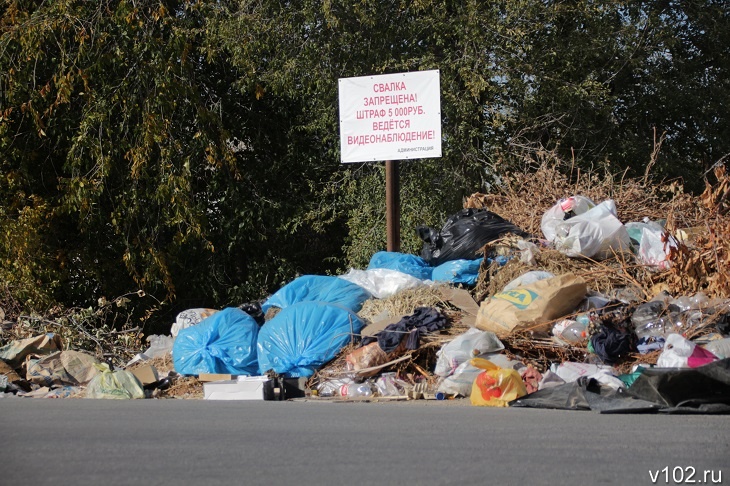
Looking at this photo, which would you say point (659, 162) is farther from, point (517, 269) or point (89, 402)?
point (89, 402)

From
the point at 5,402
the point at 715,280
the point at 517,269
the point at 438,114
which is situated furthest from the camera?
the point at 438,114

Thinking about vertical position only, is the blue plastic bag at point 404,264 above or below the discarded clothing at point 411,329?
above

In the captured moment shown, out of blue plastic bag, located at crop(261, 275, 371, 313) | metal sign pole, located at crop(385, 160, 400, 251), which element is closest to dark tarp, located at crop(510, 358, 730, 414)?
blue plastic bag, located at crop(261, 275, 371, 313)

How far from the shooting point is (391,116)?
970 centimetres

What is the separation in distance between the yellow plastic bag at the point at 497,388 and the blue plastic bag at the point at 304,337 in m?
1.60

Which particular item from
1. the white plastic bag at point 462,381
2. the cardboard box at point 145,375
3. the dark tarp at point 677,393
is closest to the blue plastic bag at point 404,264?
the white plastic bag at point 462,381

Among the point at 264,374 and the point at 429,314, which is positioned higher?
the point at 429,314

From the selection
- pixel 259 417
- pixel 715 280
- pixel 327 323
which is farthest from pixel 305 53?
pixel 259 417

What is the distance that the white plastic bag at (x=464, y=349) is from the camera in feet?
22.5

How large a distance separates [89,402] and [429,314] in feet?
9.33

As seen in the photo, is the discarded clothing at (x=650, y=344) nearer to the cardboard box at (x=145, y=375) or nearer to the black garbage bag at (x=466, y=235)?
the black garbage bag at (x=466, y=235)

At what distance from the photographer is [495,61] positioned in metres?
11.9

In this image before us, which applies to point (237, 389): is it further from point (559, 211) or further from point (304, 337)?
point (559, 211)

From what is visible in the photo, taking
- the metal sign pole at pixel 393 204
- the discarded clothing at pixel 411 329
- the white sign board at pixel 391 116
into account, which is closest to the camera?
the discarded clothing at pixel 411 329
